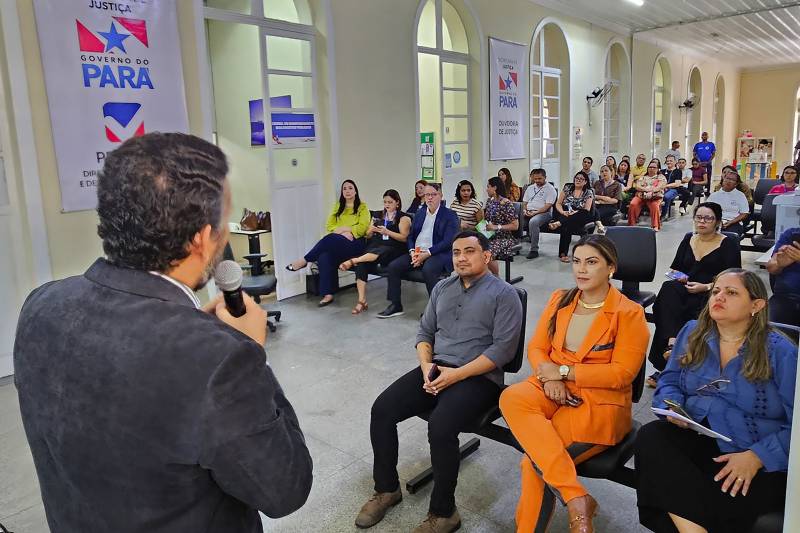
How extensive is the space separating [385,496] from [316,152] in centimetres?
436

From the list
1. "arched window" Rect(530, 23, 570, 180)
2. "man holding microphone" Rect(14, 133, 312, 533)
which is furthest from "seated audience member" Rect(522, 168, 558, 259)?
"man holding microphone" Rect(14, 133, 312, 533)

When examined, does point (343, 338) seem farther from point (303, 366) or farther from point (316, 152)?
point (316, 152)

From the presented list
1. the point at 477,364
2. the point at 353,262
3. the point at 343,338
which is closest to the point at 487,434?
the point at 477,364

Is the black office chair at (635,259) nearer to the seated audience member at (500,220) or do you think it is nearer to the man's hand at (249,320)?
the seated audience member at (500,220)

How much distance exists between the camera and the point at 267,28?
552 cm

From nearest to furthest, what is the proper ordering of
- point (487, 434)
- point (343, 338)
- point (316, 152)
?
point (487, 434) → point (343, 338) → point (316, 152)

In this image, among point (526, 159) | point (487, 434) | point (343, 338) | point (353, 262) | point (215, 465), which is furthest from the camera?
point (526, 159)

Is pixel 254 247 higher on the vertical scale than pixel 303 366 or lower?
higher

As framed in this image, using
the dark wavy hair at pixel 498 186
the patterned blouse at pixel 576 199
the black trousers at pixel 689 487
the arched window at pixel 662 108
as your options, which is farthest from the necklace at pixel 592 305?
the arched window at pixel 662 108

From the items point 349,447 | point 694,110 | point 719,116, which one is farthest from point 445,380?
point 719,116

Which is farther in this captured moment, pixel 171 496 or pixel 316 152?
pixel 316 152

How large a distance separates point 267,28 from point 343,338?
308cm

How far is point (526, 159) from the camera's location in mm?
9531

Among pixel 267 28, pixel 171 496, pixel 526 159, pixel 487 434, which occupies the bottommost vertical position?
pixel 487 434
